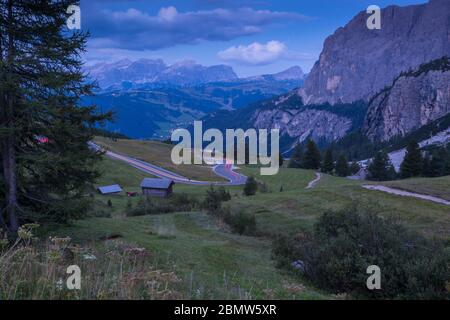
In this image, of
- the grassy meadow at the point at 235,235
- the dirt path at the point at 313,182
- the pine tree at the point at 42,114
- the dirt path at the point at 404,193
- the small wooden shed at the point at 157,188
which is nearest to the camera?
the grassy meadow at the point at 235,235

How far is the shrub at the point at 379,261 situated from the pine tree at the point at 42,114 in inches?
434

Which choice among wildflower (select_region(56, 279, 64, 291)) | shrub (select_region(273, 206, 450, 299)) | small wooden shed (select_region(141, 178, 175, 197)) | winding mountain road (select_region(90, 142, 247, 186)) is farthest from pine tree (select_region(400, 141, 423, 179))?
wildflower (select_region(56, 279, 64, 291))

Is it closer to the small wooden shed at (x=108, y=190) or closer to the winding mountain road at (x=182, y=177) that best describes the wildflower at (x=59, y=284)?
the small wooden shed at (x=108, y=190)

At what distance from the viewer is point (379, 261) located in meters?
15.5

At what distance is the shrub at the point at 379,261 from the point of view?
14.1 m

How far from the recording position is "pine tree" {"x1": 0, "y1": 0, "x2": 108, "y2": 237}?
56.2 feet

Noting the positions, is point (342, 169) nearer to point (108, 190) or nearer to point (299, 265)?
point (108, 190)

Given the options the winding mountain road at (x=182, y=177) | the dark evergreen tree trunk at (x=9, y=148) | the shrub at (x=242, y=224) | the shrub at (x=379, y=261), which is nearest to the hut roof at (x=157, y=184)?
the winding mountain road at (x=182, y=177)

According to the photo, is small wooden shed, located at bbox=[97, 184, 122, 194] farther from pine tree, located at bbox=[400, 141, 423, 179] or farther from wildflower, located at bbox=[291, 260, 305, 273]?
pine tree, located at bbox=[400, 141, 423, 179]

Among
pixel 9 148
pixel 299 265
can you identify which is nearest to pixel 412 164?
pixel 299 265

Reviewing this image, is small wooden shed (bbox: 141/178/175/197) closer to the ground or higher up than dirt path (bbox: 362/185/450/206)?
closer to the ground

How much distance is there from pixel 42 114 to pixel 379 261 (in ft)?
50.1

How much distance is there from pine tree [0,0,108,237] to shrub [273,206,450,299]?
11.0 metres

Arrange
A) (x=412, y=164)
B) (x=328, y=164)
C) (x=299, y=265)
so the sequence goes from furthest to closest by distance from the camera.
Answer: (x=328, y=164) < (x=412, y=164) < (x=299, y=265)
